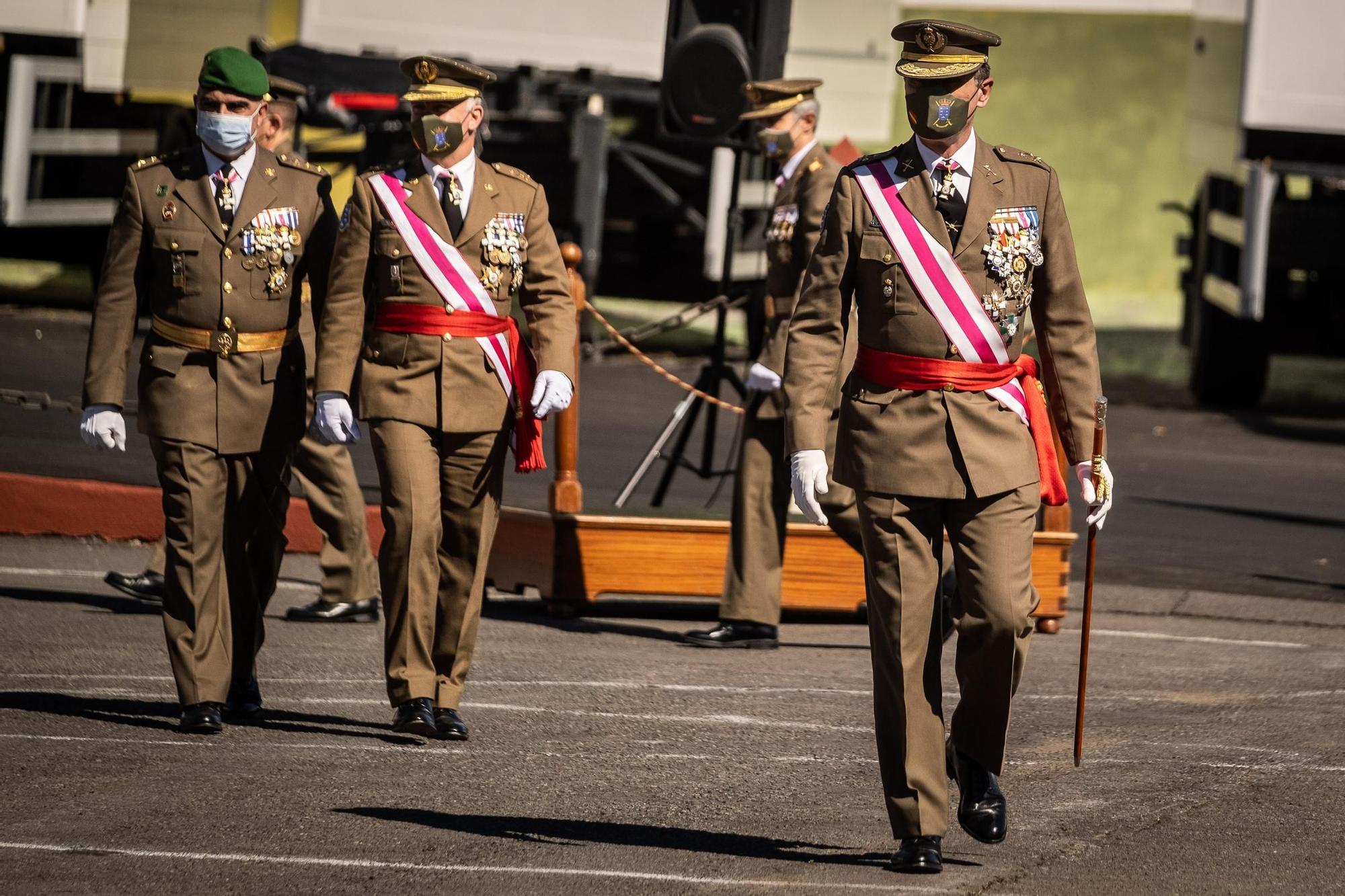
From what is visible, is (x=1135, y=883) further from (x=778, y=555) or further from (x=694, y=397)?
(x=694, y=397)

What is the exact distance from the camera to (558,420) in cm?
910

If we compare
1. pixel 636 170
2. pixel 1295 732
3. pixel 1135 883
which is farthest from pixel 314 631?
pixel 636 170

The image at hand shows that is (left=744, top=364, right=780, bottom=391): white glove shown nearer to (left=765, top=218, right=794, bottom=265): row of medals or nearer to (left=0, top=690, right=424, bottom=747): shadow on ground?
(left=765, top=218, right=794, bottom=265): row of medals

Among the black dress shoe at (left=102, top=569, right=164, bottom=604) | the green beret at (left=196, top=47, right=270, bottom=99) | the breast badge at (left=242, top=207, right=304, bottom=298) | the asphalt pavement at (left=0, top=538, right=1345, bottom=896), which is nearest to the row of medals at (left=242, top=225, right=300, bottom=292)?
the breast badge at (left=242, top=207, right=304, bottom=298)

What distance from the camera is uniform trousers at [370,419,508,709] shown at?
22.1 ft

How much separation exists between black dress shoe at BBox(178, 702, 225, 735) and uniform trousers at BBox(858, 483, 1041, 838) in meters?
2.21

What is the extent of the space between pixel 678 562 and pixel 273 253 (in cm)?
272

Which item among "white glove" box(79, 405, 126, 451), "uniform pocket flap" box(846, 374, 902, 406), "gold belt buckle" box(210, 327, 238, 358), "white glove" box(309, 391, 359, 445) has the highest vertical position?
"uniform pocket flap" box(846, 374, 902, 406)

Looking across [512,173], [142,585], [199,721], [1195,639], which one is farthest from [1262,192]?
[199,721]

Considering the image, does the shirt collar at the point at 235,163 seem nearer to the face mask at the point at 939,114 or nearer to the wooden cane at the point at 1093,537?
the face mask at the point at 939,114

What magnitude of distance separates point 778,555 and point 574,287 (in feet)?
4.47

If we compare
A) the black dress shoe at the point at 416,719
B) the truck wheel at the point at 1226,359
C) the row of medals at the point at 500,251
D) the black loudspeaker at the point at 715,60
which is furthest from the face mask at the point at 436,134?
the truck wheel at the point at 1226,359

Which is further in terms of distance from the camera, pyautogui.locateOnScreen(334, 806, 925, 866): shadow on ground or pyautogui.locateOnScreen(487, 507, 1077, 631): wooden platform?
pyautogui.locateOnScreen(487, 507, 1077, 631): wooden platform

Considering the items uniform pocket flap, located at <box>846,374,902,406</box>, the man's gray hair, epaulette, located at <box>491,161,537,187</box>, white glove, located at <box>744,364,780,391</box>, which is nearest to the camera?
uniform pocket flap, located at <box>846,374,902,406</box>
